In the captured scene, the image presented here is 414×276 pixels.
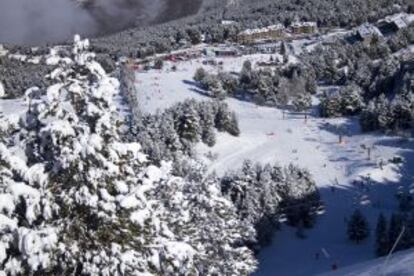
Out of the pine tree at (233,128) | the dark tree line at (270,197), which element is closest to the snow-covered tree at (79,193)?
the dark tree line at (270,197)

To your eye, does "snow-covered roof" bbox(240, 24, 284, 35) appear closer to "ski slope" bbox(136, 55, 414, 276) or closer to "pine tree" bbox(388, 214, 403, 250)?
"ski slope" bbox(136, 55, 414, 276)

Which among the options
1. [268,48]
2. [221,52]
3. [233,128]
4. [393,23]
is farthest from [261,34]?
[233,128]

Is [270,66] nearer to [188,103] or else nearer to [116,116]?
[188,103]

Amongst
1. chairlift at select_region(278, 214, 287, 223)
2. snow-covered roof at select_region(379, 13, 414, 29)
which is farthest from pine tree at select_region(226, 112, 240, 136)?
snow-covered roof at select_region(379, 13, 414, 29)

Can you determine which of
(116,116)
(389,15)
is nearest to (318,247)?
(116,116)

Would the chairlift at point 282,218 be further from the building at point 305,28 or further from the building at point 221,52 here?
the building at point 305,28

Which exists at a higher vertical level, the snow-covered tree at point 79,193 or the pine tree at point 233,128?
the snow-covered tree at point 79,193

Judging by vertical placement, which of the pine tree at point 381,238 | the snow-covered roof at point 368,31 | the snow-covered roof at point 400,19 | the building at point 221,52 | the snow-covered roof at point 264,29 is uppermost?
the snow-covered roof at point 400,19
